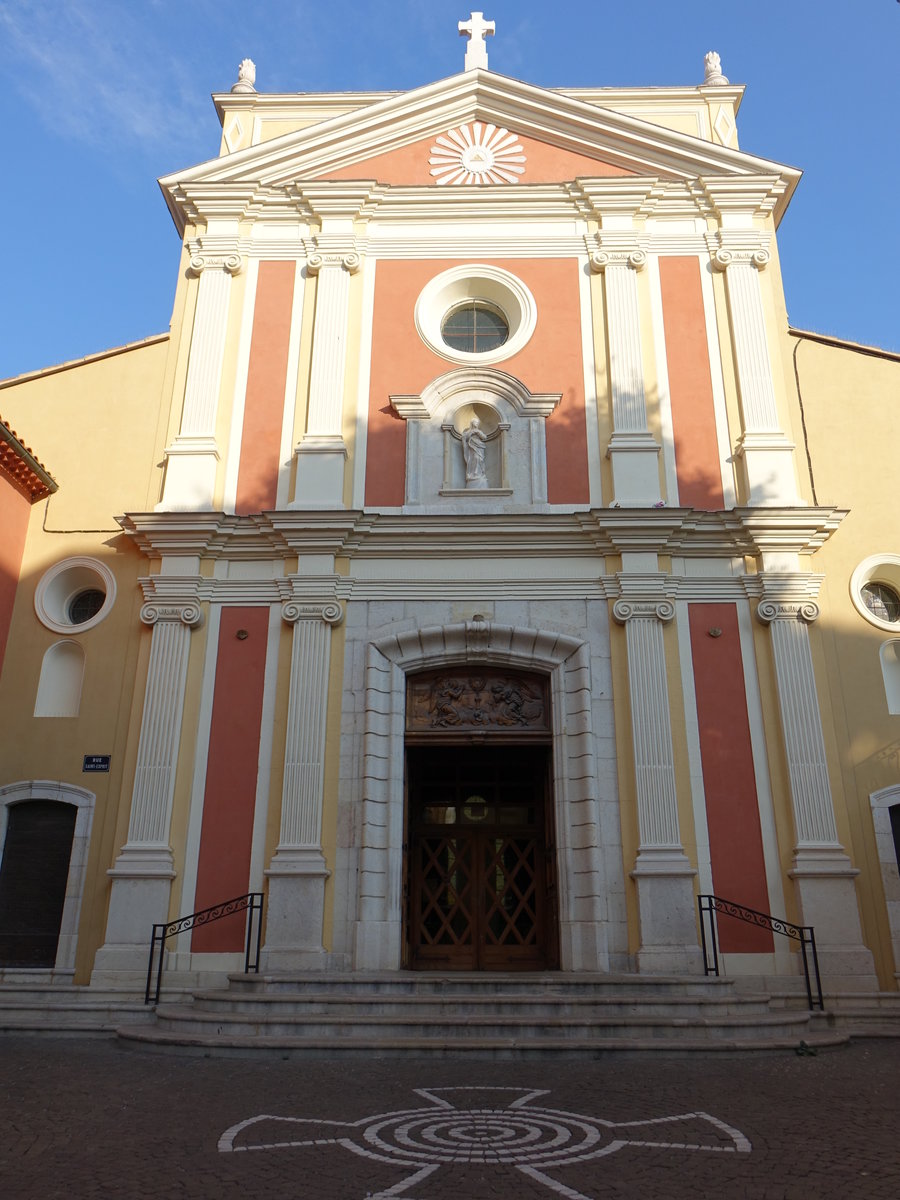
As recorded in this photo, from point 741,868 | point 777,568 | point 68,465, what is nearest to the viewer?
point 741,868

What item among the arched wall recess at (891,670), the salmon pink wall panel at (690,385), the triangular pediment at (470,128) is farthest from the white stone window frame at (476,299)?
the arched wall recess at (891,670)

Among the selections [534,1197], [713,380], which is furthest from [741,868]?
[534,1197]

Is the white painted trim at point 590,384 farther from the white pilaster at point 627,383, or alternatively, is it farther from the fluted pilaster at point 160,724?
the fluted pilaster at point 160,724

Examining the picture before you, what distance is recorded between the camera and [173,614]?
41.0 feet

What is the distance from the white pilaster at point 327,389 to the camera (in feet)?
43.2

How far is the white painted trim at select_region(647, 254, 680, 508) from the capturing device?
43.6ft

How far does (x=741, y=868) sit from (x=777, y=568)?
12.5ft

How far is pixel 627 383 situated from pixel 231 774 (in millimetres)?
7558

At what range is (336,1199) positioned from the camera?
450 centimetres

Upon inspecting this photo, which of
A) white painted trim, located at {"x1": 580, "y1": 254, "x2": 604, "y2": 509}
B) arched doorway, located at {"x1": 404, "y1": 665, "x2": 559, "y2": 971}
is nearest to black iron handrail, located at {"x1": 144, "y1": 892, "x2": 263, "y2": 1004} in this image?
arched doorway, located at {"x1": 404, "y1": 665, "x2": 559, "y2": 971}

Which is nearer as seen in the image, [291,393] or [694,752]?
[694,752]

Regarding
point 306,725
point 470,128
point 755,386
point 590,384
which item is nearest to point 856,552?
point 755,386

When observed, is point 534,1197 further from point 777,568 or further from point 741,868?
point 777,568

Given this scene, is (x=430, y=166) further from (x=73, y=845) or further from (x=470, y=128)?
(x=73, y=845)
